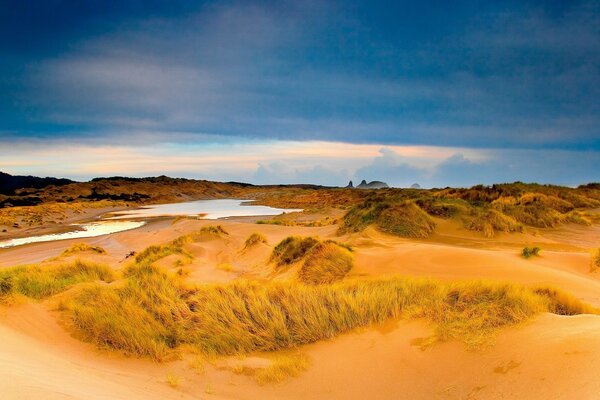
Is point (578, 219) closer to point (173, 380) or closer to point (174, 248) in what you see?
point (174, 248)

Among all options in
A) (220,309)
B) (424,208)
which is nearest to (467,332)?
(220,309)

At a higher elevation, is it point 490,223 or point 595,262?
point 490,223

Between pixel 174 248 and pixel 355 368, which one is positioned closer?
pixel 355 368

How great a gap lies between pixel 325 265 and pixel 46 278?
595cm

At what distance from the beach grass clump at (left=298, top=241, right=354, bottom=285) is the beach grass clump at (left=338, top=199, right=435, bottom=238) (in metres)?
5.43

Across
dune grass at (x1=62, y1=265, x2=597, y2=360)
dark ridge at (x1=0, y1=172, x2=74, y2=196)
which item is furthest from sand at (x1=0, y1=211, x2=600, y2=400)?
dark ridge at (x1=0, y1=172, x2=74, y2=196)

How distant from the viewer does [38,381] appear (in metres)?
3.33

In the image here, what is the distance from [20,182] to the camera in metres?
82.9

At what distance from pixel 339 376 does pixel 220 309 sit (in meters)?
2.13

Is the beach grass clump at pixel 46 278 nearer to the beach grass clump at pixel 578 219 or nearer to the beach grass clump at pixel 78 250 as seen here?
the beach grass clump at pixel 78 250

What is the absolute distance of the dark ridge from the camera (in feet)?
247

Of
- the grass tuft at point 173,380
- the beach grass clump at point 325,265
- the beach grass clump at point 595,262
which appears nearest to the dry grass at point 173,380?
the grass tuft at point 173,380

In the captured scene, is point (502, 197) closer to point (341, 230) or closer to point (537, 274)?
point (341, 230)

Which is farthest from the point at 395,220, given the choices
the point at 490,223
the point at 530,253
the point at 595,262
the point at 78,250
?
the point at 78,250
